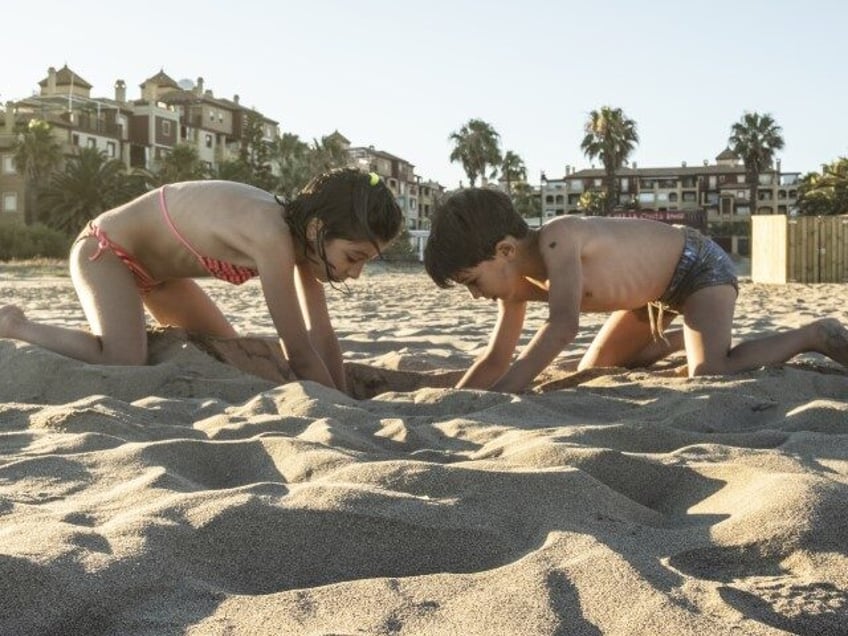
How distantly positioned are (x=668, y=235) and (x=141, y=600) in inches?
133

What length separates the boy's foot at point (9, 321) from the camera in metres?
4.26

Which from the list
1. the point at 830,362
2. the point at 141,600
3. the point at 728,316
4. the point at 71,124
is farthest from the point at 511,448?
the point at 71,124

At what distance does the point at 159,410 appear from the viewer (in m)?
3.18

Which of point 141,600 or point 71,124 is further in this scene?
point 71,124

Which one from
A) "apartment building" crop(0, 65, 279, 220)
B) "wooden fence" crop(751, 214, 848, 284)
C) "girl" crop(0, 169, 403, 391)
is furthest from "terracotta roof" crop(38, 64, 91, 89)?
"girl" crop(0, 169, 403, 391)

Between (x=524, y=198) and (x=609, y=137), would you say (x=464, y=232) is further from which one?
(x=524, y=198)

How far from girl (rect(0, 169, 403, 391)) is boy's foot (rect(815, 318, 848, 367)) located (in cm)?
175

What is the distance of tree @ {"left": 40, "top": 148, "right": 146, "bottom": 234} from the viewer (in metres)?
43.4

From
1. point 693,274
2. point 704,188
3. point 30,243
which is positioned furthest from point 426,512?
point 704,188

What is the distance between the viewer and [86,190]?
143ft

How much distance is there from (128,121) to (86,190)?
1160cm

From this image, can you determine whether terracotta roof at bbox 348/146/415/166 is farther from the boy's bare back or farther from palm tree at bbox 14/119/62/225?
the boy's bare back

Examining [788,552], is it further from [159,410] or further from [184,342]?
[184,342]

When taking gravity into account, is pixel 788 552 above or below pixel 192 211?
below
